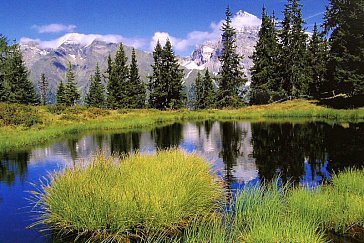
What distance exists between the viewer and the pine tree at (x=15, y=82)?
82812 mm

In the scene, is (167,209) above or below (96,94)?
below

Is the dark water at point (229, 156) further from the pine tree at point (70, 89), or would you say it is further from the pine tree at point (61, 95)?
the pine tree at point (61, 95)

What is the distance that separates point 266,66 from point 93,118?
4318cm

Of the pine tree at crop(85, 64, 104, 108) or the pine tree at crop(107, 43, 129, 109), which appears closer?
the pine tree at crop(107, 43, 129, 109)

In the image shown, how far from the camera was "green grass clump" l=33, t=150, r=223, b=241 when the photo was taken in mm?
10164

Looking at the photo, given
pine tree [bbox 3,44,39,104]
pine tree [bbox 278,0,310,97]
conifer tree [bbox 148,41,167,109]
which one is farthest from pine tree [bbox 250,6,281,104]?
pine tree [bbox 3,44,39,104]

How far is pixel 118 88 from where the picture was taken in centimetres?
8950

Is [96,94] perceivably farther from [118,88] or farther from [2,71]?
[2,71]

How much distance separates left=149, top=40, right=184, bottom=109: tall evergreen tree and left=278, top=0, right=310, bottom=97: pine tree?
25475mm

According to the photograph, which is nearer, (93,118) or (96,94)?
(93,118)

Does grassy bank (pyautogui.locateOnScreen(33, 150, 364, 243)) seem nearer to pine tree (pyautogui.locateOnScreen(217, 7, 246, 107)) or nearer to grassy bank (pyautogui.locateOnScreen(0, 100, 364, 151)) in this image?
grassy bank (pyautogui.locateOnScreen(0, 100, 364, 151))

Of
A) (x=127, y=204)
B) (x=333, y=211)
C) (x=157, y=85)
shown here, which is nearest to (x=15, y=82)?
(x=157, y=85)

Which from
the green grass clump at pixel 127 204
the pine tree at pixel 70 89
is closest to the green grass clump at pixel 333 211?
the green grass clump at pixel 127 204

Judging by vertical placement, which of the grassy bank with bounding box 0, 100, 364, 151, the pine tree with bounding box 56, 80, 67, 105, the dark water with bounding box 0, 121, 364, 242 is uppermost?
the pine tree with bounding box 56, 80, 67, 105
